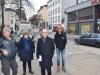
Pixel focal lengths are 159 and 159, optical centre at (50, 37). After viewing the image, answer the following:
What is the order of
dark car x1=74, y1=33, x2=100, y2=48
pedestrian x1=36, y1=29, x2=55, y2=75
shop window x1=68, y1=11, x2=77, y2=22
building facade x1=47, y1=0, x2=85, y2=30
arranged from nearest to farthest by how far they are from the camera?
pedestrian x1=36, y1=29, x2=55, y2=75
dark car x1=74, y1=33, x2=100, y2=48
shop window x1=68, y1=11, x2=77, y2=22
building facade x1=47, y1=0, x2=85, y2=30

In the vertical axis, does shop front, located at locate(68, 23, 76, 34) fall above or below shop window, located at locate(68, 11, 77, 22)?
below

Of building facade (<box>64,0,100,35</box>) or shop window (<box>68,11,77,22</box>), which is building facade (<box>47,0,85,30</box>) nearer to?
shop window (<box>68,11,77,22</box>)

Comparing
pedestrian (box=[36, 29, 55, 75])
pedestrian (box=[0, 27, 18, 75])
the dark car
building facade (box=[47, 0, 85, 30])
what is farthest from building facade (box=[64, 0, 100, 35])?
pedestrian (box=[0, 27, 18, 75])

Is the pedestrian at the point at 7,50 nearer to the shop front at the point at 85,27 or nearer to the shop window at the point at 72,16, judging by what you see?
the shop front at the point at 85,27

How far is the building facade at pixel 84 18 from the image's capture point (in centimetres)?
2933

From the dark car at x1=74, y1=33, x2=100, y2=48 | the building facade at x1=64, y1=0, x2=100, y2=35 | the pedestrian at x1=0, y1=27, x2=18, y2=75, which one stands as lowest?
the dark car at x1=74, y1=33, x2=100, y2=48

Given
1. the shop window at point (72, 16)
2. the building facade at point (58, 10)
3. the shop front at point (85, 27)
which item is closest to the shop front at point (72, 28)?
the shop window at point (72, 16)

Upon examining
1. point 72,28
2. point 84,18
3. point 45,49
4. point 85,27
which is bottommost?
point 45,49

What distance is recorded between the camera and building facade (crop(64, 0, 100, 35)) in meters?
29.3

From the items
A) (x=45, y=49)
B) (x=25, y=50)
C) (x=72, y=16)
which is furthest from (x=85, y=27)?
(x=45, y=49)

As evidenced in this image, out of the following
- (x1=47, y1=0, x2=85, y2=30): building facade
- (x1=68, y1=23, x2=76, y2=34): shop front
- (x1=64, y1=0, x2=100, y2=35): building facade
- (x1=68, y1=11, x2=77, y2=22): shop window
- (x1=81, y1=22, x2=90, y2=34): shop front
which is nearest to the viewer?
(x1=64, y1=0, x2=100, y2=35): building facade

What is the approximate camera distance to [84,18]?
33.0 meters

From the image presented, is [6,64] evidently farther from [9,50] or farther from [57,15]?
[57,15]

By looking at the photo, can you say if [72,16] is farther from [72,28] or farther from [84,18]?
[84,18]
